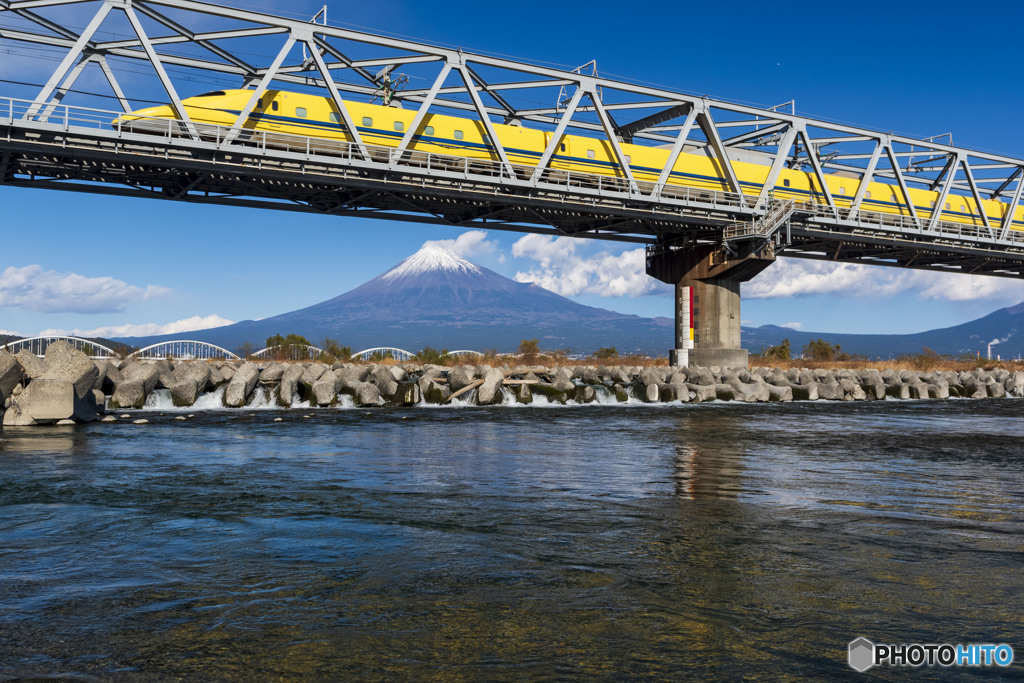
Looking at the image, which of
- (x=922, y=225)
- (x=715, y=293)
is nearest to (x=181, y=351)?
(x=715, y=293)

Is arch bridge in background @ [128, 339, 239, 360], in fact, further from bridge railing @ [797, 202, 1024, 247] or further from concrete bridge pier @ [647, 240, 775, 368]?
bridge railing @ [797, 202, 1024, 247]

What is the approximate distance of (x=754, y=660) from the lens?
180 inches

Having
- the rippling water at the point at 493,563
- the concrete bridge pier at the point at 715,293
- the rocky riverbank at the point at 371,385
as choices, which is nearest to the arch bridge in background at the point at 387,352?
the rocky riverbank at the point at 371,385

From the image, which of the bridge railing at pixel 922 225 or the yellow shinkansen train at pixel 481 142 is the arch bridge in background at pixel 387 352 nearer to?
the yellow shinkansen train at pixel 481 142

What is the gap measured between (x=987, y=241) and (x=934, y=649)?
61.1 m

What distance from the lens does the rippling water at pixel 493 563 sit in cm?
469

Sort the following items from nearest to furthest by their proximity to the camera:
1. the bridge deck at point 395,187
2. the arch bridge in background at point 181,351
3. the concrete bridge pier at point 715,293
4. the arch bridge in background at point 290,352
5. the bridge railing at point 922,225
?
1. the bridge deck at point 395,187
2. the arch bridge in background at point 181,351
3. the concrete bridge pier at point 715,293
4. the arch bridge in background at point 290,352
5. the bridge railing at point 922,225

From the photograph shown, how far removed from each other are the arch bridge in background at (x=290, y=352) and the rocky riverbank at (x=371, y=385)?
12754 mm

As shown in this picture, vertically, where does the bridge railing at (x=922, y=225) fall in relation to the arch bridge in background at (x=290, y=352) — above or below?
above

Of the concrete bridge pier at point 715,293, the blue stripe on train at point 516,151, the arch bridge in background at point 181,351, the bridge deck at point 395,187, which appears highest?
the blue stripe on train at point 516,151

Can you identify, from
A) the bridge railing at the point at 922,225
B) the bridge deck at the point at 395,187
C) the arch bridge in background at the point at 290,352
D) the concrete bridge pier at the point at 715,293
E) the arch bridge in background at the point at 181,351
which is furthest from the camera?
the bridge railing at the point at 922,225

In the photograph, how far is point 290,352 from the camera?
162 ft

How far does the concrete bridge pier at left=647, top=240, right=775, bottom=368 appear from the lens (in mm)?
45188

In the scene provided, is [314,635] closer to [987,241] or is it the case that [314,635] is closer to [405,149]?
[405,149]
